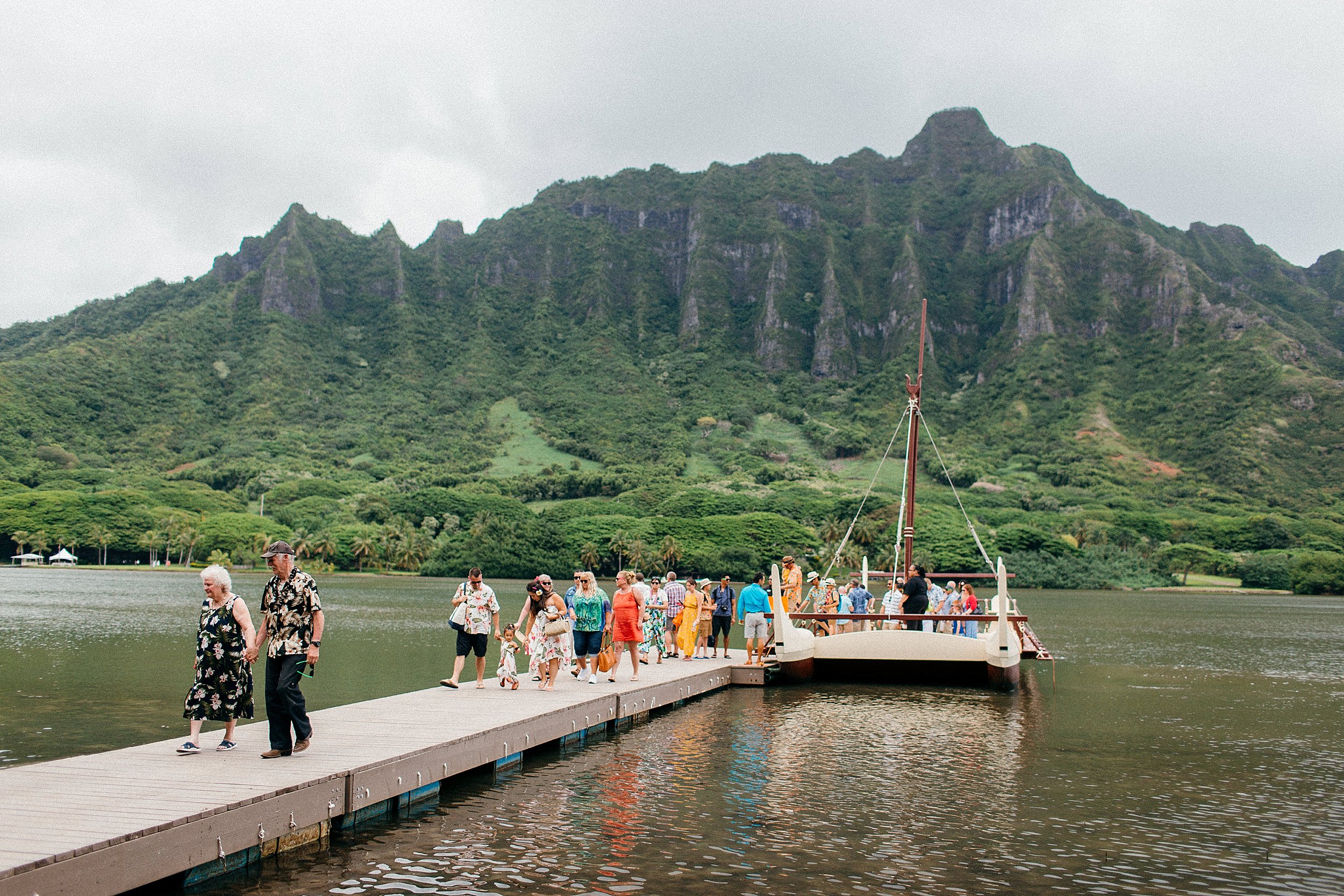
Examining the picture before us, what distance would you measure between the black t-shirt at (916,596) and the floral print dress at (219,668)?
54.0 feet

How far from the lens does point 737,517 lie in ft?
421

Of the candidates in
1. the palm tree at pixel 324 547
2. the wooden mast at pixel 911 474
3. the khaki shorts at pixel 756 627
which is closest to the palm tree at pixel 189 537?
the palm tree at pixel 324 547

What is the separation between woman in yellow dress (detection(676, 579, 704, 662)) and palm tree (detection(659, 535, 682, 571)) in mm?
91828

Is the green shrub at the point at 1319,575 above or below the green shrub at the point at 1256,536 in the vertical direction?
below

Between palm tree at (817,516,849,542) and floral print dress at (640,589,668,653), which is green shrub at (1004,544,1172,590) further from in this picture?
floral print dress at (640,589,668,653)

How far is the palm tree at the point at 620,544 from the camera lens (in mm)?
118125

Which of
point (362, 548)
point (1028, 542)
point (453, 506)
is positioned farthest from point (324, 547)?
point (1028, 542)

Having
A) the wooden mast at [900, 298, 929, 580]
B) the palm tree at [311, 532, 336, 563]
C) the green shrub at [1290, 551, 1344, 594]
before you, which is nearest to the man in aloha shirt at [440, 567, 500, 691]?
the wooden mast at [900, 298, 929, 580]

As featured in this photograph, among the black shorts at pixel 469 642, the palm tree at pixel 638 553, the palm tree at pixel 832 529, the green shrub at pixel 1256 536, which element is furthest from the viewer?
the green shrub at pixel 1256 536

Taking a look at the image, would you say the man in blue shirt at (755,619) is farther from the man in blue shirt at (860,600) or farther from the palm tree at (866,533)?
the palm tree at (866,533)

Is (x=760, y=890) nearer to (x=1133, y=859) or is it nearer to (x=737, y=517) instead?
(x=1133, y=859)

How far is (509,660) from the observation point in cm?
1645

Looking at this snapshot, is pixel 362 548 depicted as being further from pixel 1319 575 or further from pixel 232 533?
pixel 1319 575

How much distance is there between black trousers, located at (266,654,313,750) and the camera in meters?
9.95
